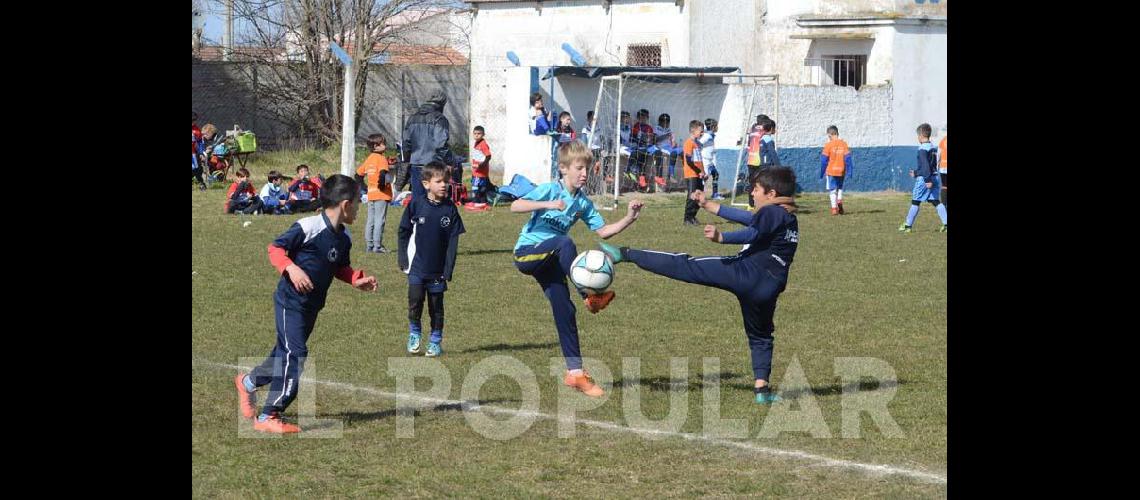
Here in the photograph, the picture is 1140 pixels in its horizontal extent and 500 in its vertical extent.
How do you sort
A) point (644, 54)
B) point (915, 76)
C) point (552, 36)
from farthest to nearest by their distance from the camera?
point (552, 36), point (644, 54), point (915, 76)

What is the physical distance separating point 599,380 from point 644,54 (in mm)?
24736

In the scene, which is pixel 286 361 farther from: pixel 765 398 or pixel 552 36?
pixel 552 36

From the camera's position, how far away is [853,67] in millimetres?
31938

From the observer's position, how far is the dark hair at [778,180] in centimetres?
895

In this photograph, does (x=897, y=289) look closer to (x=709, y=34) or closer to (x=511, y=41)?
(x=709, y=34)

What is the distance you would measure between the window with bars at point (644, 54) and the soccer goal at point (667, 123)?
241cm

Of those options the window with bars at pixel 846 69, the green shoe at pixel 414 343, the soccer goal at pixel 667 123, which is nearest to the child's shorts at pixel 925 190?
the soccer goal at pixel 667 123

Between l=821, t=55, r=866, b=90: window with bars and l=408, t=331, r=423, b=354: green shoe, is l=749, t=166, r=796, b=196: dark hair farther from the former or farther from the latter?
l=821, t=55, r=866, b=90: window with bars

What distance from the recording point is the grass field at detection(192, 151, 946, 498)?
7078 mm

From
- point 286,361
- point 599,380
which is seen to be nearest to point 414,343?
point 599,380

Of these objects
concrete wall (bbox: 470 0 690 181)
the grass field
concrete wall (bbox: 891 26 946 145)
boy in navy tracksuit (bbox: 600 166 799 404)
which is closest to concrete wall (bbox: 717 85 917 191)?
concrete wall (bbox: 891 26 946 145)

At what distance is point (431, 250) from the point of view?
10961 mm

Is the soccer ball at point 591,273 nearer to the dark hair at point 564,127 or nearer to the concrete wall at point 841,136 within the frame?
the dark hair at point 564,127

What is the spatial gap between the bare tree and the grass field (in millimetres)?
17869
